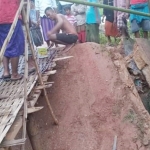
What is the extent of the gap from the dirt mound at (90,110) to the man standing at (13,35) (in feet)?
3.44

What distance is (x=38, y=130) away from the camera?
5594mm

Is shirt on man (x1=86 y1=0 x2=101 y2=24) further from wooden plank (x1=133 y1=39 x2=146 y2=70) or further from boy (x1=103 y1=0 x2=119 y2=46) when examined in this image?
wooden plank (x1=133 y1=39 x2=146 y2=70)

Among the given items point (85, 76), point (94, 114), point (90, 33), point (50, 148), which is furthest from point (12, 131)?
point (90, 33)

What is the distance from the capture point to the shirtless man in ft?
22.2

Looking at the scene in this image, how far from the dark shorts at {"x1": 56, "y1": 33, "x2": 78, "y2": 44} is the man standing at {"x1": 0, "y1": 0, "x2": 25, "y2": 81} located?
69.3 inches

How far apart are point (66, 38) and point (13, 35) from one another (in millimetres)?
1993

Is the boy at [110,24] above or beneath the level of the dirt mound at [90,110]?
above

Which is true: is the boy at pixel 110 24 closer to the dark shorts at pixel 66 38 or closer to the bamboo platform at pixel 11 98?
the dark shorts at pixel 66 38

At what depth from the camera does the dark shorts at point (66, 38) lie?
266 inches

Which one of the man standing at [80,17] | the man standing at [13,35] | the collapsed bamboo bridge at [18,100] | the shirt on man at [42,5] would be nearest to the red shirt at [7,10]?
the man standing at [13,35]

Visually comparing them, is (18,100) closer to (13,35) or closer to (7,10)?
(13,35)

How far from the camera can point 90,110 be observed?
5.84 metres

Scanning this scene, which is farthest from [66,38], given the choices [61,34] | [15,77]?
[15,77]

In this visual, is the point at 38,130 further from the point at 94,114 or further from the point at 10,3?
the point at 10,3
